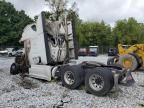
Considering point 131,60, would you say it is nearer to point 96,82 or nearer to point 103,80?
point 96,82

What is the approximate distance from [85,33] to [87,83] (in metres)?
54.3

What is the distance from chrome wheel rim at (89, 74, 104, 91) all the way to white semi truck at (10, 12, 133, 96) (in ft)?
2.08

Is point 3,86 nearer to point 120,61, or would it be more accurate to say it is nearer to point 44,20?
point 44,20

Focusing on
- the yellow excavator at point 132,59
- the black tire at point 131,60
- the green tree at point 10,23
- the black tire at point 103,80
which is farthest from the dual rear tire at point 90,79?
the green tree at point 10,23

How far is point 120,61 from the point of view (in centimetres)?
1730

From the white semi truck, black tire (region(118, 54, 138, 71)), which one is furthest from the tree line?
the white semi truck

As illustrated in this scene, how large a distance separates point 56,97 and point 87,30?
5492 centimetres

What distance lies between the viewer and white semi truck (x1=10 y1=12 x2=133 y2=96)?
10.1 meters

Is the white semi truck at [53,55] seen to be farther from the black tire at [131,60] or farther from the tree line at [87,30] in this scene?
the tree line at [87,30]

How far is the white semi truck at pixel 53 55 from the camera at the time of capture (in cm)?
1010

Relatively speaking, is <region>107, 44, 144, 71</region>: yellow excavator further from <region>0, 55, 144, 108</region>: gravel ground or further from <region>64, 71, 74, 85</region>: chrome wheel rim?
<region>64, 71, 74, 85</region>: chrome wheel rim

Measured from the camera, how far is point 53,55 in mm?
12164

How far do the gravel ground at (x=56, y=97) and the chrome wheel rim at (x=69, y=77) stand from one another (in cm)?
28

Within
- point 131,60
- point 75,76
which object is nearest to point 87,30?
point 131,60
